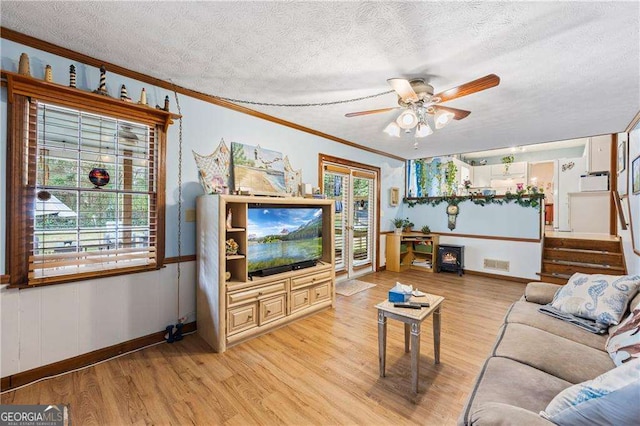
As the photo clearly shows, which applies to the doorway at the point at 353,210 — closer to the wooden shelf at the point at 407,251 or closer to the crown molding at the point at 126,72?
the wooden shelf at the point at 407,251

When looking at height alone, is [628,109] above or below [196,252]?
above

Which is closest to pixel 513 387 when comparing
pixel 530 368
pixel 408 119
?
pixel 530 368

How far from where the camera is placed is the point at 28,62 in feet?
6.36

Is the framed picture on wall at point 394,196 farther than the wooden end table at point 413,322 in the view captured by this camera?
Yes

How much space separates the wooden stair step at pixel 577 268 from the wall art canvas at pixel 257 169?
4546 millimetres

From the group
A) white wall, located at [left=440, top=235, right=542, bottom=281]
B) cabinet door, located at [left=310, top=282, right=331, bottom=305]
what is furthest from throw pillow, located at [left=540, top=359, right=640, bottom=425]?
white wall, located at [left=440, top=235, right=542, bottom=281]

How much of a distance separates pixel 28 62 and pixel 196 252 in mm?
1936

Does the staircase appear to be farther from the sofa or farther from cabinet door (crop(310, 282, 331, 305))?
cabinet door (crop(310, 282, 331, 305))

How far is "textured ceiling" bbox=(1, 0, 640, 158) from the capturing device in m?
1.66

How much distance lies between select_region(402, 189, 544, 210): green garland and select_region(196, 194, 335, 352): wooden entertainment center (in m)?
3.84

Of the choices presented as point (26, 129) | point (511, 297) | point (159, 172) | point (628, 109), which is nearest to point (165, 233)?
point (159, 172)

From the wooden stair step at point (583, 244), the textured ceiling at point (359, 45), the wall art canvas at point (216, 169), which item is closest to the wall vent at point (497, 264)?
the wooden stair step at point (583, 244)

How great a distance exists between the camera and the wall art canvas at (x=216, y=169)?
114 inches

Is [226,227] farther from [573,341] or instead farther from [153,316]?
[573,341]
